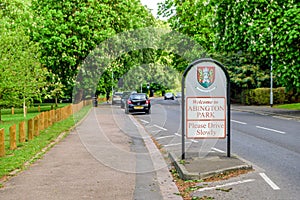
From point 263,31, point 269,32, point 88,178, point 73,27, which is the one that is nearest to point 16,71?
point 73,27

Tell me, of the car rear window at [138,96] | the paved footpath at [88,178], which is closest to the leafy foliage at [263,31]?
the car rear window at [138,96]

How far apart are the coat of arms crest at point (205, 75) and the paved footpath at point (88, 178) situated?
216 centimetres

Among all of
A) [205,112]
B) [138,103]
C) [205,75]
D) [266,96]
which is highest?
[205,75]

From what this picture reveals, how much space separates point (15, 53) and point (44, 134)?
11446 millimetres

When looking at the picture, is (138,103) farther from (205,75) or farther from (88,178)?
(88,178)

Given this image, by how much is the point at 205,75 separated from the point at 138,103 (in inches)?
860

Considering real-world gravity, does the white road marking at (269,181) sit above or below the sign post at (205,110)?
below

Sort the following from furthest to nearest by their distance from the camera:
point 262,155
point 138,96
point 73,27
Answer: point 73,27
point 138,96
point 262,155

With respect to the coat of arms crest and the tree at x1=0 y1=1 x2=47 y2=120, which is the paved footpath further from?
the tree at x1=0 y1=1 x2=47 y2=120

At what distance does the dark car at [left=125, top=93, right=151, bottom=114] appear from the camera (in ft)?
103

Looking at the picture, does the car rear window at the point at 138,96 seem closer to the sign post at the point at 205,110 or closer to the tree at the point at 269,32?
the tree at the point at 269,32

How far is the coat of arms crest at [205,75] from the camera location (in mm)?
9734

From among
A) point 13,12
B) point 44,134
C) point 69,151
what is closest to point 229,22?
point 44,134

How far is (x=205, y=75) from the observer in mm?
9812
